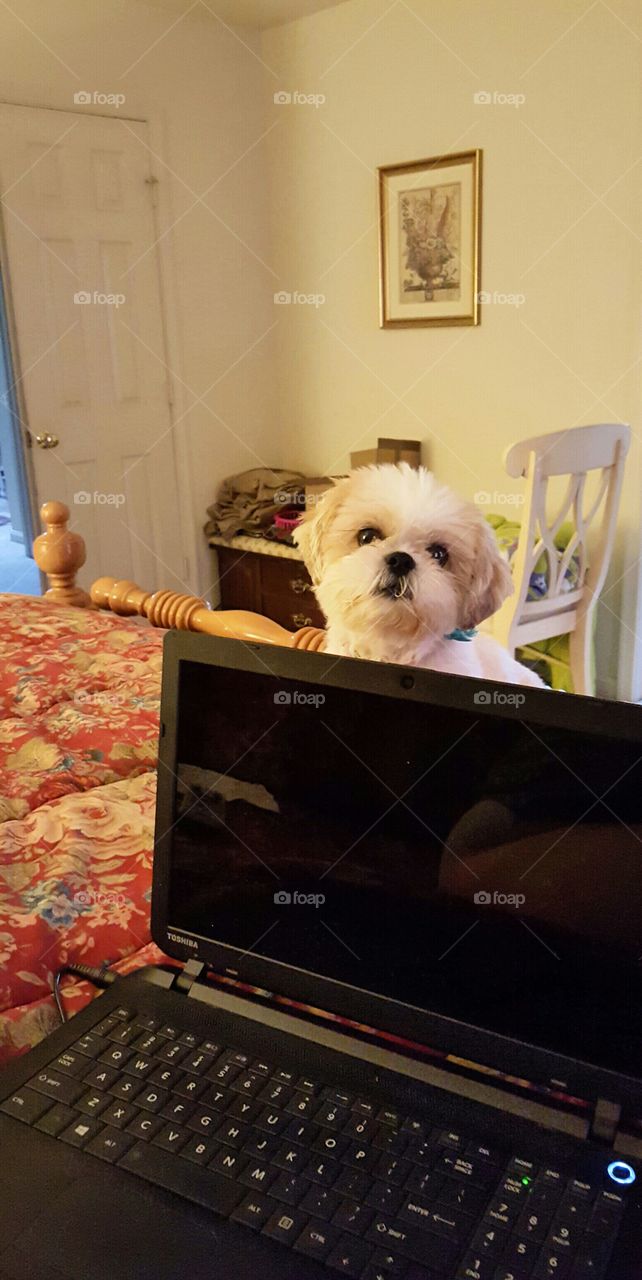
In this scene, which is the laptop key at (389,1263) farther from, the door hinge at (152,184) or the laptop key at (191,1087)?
the door hinge at (152,184)

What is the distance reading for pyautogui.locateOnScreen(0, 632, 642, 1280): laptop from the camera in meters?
0.58

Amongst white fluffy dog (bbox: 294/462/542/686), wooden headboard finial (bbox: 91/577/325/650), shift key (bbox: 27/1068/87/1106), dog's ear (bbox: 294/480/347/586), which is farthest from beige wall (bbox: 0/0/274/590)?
shift key (bbox: 27/1068/87/1106)

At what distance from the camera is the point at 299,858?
778 mm

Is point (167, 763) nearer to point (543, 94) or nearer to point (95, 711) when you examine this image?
point (95, 711)

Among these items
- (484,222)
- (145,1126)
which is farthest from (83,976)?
(484,222)

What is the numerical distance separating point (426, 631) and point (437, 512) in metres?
0.14

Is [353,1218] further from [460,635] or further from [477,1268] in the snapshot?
[460,635]

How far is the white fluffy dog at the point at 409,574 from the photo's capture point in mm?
1090

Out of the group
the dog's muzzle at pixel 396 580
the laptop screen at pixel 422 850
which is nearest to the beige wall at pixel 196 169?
the dog's muzzle at pixel 396 580

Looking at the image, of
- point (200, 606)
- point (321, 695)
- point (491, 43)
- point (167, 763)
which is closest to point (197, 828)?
point (167, 763)

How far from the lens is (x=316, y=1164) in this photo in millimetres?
617

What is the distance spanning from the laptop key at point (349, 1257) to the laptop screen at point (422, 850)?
0.17 meters

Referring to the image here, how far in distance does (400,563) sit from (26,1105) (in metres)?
0.64

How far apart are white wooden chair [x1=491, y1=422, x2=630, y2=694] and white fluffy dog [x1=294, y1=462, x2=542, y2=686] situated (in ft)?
4.94
